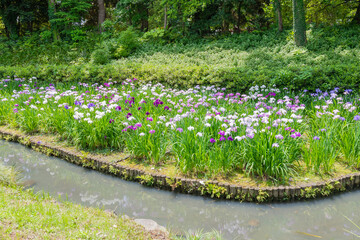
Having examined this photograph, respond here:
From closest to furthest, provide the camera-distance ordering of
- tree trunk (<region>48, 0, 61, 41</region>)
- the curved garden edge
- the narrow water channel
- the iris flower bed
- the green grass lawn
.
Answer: the green grass lawn < the narrow water channel < the curved garden edge < the iris flower bed < tree trunk (<region>48, 0, 61, 41</region>)

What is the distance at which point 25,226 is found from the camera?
2609 mm

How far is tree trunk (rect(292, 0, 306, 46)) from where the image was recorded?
36.2 feet

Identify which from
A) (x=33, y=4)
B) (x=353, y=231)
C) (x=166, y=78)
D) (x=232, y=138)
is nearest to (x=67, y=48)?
(x=33, y=4)

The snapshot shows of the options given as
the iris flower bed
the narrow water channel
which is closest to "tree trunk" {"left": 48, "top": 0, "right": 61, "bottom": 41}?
the iris flower bed

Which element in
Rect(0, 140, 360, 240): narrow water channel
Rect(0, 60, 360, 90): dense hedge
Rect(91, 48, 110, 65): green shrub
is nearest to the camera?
Rect(0, 140, 360, 240): narrow water channel

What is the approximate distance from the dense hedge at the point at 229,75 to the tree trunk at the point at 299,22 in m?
4.00

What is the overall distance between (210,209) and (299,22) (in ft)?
32.2

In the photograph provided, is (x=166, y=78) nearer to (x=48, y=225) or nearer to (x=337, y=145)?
(x=337, y=145)

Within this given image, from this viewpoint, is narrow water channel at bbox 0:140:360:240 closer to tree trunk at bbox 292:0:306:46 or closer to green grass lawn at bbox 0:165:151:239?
green grass lawn at bbox 0:165:151:239

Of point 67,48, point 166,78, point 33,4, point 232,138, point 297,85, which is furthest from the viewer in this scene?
point 33,4

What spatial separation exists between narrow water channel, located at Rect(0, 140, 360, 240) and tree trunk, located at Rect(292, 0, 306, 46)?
8810 millimetres

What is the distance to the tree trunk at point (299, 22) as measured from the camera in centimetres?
1103

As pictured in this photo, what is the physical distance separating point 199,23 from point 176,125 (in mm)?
12292

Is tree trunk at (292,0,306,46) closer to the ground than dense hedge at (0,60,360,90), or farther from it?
farther from it
